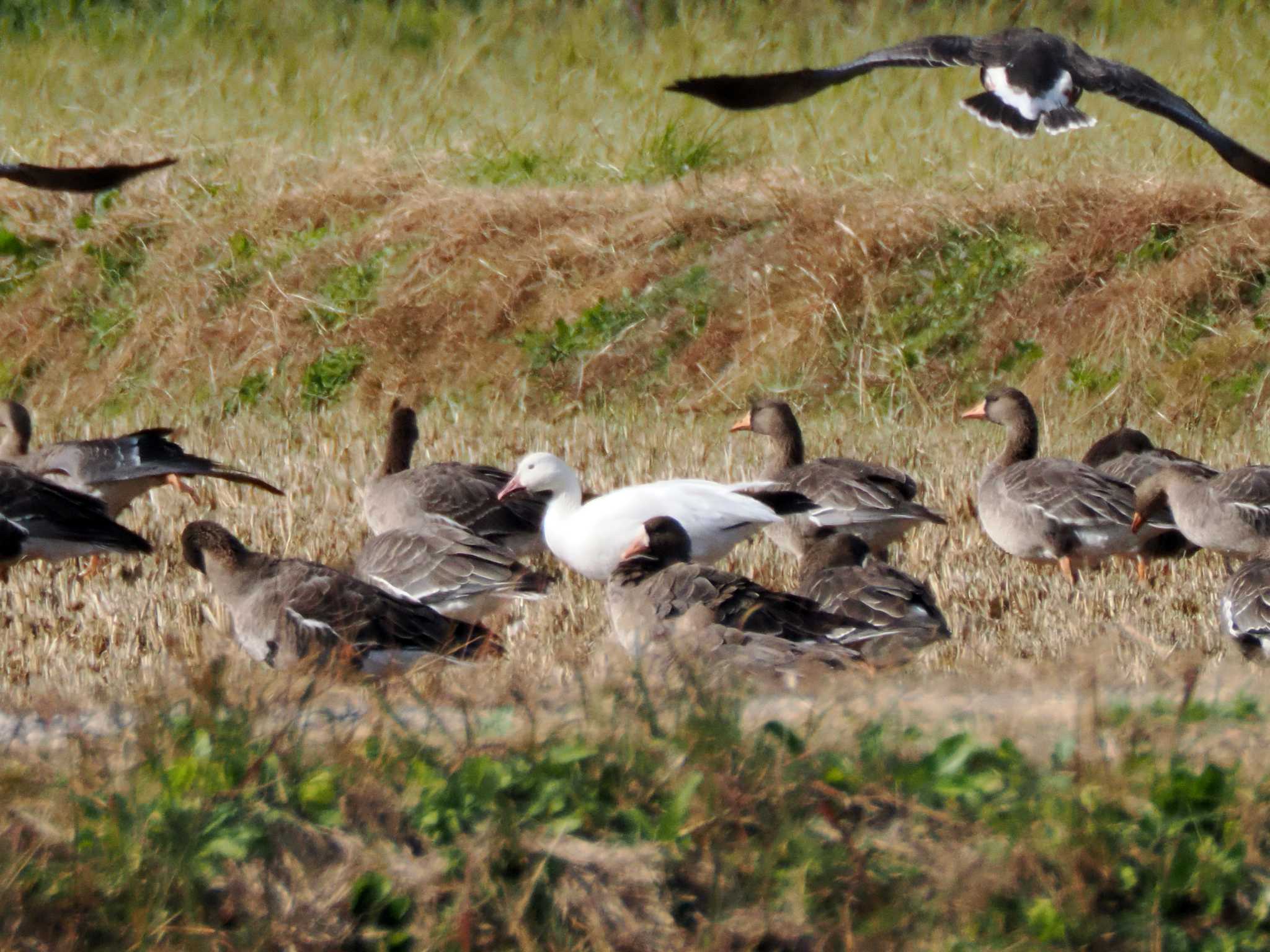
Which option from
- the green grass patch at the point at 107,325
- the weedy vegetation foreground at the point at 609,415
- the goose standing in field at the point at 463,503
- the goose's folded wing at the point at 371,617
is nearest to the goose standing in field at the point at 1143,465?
the weedy vegetation foreground at the point at 609,415

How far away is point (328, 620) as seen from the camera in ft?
19.7

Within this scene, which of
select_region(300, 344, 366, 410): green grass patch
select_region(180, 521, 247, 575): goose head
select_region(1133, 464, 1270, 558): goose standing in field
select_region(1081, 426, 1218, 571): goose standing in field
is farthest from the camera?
select_region(300, 344, 366, 410): green grass patch

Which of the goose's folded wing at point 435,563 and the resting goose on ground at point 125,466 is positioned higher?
the goose's folded wing at point 435,563

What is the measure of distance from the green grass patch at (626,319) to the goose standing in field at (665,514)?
5.98m

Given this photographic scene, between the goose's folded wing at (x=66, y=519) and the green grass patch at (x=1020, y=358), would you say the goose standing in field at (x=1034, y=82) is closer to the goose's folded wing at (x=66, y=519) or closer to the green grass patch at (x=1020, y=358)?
the goose's folded wing at (x=66, y=519)

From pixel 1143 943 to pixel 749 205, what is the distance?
10360 mm

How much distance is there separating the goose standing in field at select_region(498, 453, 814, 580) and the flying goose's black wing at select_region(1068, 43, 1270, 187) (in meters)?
2.04

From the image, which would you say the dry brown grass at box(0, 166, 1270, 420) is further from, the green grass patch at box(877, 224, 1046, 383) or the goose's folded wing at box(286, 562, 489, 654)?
the goose's folded wing at box(286, 562, 489, 654)

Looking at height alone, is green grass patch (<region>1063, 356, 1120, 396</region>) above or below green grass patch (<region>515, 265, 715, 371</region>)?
above

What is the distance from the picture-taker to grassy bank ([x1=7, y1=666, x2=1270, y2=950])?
378 centimetres

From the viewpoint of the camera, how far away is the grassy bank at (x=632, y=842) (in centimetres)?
378

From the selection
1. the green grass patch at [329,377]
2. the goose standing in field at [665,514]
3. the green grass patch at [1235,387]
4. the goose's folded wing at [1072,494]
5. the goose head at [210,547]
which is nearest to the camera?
the goose head at [210,547]

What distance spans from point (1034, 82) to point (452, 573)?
3.05m

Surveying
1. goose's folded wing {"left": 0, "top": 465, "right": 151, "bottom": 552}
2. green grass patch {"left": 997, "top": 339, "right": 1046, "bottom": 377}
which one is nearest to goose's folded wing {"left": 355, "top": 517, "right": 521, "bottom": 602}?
goose's folded wing {"left": 0, "top": 465, "right": 151, "bottom": 552}
